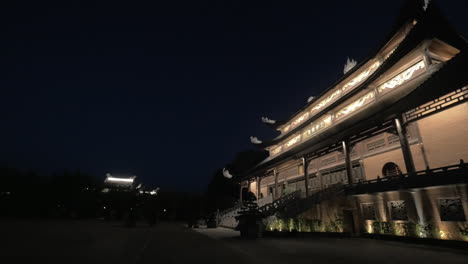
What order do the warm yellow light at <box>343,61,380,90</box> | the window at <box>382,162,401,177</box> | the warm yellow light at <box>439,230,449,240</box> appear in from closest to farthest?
the warm yellow light at <box>439,230,449,240</box>, the window at <box>382,162,401,177</box>, the warm yellow light at <box>343,61,380,90</box>

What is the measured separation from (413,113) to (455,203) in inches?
194

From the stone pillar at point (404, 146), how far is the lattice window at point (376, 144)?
5679mm

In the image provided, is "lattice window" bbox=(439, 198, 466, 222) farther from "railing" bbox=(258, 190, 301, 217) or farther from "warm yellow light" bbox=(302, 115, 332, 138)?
"warm yellow light" bbox=(302, 115, 332, 138)

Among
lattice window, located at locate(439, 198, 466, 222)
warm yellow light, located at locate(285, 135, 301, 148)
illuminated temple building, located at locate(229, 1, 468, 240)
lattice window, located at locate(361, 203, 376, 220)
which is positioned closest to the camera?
lattice window, located at locate(439, 198, 466, 222)

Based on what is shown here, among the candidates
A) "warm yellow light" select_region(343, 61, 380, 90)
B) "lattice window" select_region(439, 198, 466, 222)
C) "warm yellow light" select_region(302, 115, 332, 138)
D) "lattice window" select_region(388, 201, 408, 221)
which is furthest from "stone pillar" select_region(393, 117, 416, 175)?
"warm yellow light" select_region(302, 115, 332, 138)

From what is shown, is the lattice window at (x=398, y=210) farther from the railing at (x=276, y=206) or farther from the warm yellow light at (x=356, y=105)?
the warm yellow light at (x=356, y=105)

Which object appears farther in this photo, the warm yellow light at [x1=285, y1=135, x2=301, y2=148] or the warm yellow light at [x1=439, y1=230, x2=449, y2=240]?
the warm yellow light at [x1=285, y1=135, x2=301, y2=148]

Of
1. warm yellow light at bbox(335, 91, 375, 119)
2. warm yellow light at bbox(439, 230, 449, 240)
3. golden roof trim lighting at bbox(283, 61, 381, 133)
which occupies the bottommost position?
warm yellow light at bbox(439, 230, 449, 240)

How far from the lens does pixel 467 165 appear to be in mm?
9117

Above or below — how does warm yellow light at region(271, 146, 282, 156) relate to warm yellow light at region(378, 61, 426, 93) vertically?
below

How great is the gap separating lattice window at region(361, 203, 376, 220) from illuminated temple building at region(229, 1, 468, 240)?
2.2 inches

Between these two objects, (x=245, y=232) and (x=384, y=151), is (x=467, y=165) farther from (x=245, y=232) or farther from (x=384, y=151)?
(x=245, y=232)

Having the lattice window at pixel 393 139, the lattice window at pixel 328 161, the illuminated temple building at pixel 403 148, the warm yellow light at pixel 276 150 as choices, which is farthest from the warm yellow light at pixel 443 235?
the warm yellow light at pixel 276 150

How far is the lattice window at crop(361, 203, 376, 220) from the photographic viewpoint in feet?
45.2
